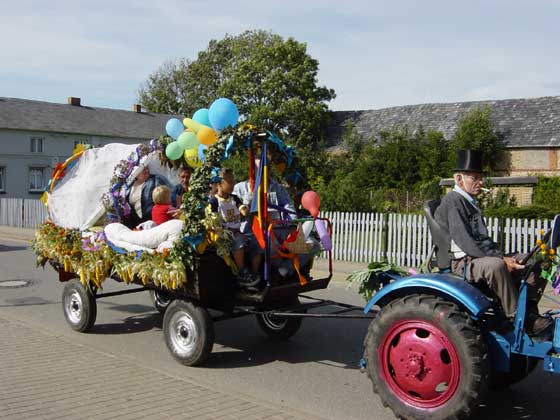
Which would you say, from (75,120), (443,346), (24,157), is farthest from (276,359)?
(75,120)

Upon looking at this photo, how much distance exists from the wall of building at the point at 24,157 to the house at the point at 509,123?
21551mm

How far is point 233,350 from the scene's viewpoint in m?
7.14

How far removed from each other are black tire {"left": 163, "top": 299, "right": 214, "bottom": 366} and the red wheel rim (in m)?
2.12

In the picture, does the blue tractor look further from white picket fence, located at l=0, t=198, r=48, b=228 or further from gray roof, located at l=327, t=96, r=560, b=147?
gray roof, located at l=327, t=96, r=560, b=147

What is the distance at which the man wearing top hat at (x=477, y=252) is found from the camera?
4.64m

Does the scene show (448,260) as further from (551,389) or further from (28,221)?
(28,221)

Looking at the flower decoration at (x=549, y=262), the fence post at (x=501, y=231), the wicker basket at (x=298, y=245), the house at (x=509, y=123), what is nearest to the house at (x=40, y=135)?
the house at (x=509, y=123)

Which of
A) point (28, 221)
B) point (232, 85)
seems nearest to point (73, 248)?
point (28, 221)

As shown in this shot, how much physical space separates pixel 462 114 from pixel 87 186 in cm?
3160

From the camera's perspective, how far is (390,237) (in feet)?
51.4

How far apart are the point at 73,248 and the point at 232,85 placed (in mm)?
32203

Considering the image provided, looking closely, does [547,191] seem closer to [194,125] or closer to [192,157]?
[192,157]

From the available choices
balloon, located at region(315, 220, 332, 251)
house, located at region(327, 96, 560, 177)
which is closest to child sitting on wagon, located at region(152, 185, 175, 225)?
balloon, located at region(315, 220, 332, 251)

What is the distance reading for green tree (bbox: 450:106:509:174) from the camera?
3169 centimetres
